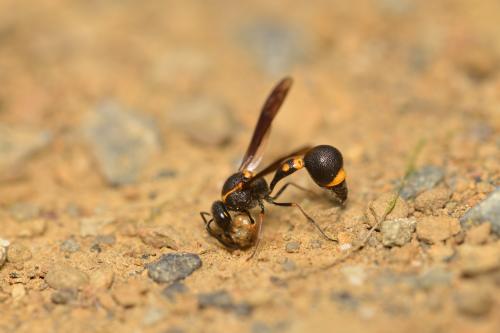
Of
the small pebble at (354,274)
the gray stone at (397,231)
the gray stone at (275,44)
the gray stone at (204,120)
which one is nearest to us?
the small pebble at (354,274)

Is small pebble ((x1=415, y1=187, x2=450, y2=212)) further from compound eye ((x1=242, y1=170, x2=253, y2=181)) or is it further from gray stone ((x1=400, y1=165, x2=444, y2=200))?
compound eye ((x1=242, y1=170, x2=253, y2=181))

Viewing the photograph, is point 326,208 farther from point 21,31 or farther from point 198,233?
point 21,31

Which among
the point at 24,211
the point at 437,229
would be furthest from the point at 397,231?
the point at 24,211

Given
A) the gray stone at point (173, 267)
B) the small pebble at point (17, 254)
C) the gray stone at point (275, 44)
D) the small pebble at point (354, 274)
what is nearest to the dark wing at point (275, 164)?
the gray stone at point (173, 267)

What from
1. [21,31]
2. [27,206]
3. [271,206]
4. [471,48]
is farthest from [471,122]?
[21,31]

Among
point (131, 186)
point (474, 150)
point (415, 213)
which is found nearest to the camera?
point (415, 213)

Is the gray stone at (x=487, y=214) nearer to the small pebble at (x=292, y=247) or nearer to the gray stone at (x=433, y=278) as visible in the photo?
the gray stone at (x=433, y=278)
